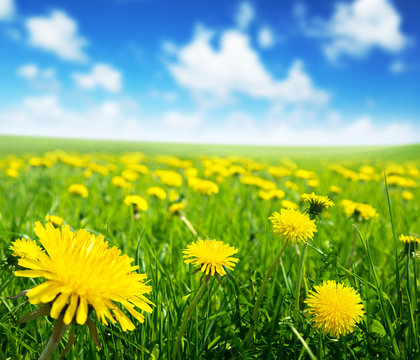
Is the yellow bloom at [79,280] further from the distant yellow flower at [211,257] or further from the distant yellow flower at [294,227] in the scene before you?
the distant yellow flower at [294,227]

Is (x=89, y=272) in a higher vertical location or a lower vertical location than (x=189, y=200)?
higher

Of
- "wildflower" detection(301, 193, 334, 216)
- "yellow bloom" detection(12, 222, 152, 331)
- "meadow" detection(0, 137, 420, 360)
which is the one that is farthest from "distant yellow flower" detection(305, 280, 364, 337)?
"yellow bloom" detection(12, 222, 152, 331)

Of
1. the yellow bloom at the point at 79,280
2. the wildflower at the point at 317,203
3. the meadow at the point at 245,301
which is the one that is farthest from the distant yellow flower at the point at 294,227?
the yellow bloom at the point at 79,280

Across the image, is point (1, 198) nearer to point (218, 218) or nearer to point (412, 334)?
point (218, 218)

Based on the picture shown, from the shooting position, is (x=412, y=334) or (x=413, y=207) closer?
(x=412, y=334)

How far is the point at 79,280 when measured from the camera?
58 centimetres

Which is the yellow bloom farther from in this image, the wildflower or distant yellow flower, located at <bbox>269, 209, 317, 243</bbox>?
the wildflower

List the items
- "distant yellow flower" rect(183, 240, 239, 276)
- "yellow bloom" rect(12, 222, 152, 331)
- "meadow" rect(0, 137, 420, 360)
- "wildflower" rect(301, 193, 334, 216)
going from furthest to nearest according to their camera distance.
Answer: "wildflower" rect(301, 193, 334, 216) < "meadow" rect(0, 137, 420, 360) < "distant yellow flower" rect(183, 240, 239, 276) < "yellow bloom" rect(12, 222, 152, 331)

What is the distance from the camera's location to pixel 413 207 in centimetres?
354

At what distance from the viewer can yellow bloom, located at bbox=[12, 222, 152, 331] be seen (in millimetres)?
562

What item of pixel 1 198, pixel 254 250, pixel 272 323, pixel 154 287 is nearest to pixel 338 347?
pixel 272 323

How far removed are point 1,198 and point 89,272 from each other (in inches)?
133

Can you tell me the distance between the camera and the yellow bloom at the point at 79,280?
56 cm

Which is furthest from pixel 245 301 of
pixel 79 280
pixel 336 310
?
pixel 79 280
